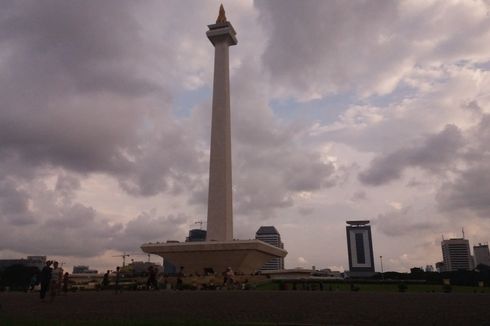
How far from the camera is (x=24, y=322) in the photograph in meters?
10.7

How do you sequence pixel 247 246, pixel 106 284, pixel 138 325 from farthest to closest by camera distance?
pixel 247 246
pixel 106 284
pixel 138 325

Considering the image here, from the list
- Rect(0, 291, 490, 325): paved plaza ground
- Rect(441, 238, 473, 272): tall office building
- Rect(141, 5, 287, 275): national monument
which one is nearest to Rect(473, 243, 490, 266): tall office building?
Rect(441, 238, 473, 272): tall office building

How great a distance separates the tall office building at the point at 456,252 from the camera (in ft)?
608

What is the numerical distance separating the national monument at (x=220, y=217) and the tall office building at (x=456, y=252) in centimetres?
15228

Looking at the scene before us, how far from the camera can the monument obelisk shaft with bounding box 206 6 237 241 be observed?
170 feet

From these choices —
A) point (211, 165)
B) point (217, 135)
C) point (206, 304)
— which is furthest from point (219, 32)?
point (206, 304)

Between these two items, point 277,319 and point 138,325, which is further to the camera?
point 277,319

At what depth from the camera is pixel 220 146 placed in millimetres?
53750

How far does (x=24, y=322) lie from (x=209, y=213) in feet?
137

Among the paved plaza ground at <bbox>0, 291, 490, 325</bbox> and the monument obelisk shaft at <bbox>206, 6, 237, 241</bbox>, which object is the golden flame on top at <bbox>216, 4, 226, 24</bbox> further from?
the paved plaza ground at <bbox>0, 291, 490, 325</bbox>

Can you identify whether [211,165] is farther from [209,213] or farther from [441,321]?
[441,321]

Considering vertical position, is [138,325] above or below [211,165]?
below

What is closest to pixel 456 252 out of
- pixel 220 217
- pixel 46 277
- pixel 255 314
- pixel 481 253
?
pixel 481 253

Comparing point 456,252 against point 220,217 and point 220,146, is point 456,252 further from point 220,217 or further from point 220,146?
point 220,146
